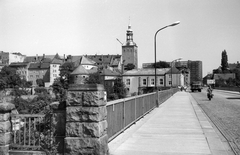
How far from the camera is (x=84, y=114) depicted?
20.2 feet

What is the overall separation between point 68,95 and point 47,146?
4.28 feet

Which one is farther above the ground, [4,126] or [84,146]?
[4,126]

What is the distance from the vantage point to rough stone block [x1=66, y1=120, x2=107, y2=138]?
19.9 ft

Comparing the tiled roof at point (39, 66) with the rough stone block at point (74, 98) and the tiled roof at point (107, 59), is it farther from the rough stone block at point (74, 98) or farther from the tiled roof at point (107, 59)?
the rough stone block at point (74, 98)

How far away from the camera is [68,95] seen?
6.26 metres

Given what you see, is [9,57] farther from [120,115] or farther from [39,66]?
[120,115]

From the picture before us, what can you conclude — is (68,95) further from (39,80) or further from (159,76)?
(39,80)

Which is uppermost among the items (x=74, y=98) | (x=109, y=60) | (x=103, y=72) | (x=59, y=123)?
(x=109, y=60)

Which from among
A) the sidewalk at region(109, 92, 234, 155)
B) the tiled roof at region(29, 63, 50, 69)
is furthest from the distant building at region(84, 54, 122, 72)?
the sidewalk at region(109, 92, 234, 155)

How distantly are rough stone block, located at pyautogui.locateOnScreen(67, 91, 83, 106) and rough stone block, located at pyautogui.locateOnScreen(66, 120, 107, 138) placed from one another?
458 mm

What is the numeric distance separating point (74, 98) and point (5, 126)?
184 centimetres

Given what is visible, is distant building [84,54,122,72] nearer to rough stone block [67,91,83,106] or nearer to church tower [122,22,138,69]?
church tower [122,22,138,69]

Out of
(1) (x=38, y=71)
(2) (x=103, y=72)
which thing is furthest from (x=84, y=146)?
(1) (x=38, y=71)

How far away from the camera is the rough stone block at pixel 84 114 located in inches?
239
